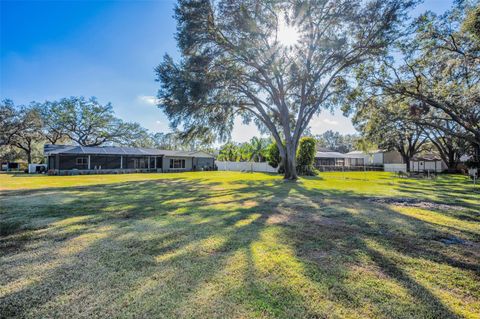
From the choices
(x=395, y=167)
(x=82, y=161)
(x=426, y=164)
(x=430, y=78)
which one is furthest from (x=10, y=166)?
(x=426, y=164)

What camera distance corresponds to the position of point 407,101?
17.5 meters

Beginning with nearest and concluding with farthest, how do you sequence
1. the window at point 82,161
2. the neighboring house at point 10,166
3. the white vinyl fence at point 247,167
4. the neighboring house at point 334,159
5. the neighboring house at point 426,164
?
the window at point 82,161, the white vinyl fence at point 247,167, the neighboring house at point 334,159, the neighboring house at point 10,166, the neighboring house at point 426,164

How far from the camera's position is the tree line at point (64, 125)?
103 ft

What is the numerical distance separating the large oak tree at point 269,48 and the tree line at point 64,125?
46.8 ft

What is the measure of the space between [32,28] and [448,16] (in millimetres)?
21551

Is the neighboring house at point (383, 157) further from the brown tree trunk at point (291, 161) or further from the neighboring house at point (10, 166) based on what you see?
the neighboring house at point (10, 166)

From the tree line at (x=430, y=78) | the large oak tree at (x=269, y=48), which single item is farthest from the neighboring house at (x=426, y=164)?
the large oak tree at (x=269, y=48)

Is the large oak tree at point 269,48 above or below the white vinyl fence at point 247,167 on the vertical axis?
above

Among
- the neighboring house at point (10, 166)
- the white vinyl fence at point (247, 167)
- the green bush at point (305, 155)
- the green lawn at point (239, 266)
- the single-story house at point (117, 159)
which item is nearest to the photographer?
the green lawn at point (239, 266)

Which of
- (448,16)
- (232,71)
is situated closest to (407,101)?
(448,16)

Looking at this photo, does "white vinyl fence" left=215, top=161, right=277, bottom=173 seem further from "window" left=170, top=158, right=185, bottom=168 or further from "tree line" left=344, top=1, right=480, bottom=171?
"tree line" left=344, top=1, right=480, bottom=171

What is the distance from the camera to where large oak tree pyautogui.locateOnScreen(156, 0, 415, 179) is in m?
13.6

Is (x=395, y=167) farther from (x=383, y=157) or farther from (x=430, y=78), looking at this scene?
(x=430, y=78)

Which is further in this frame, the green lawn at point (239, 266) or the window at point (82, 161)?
the window at point (82, 161)
